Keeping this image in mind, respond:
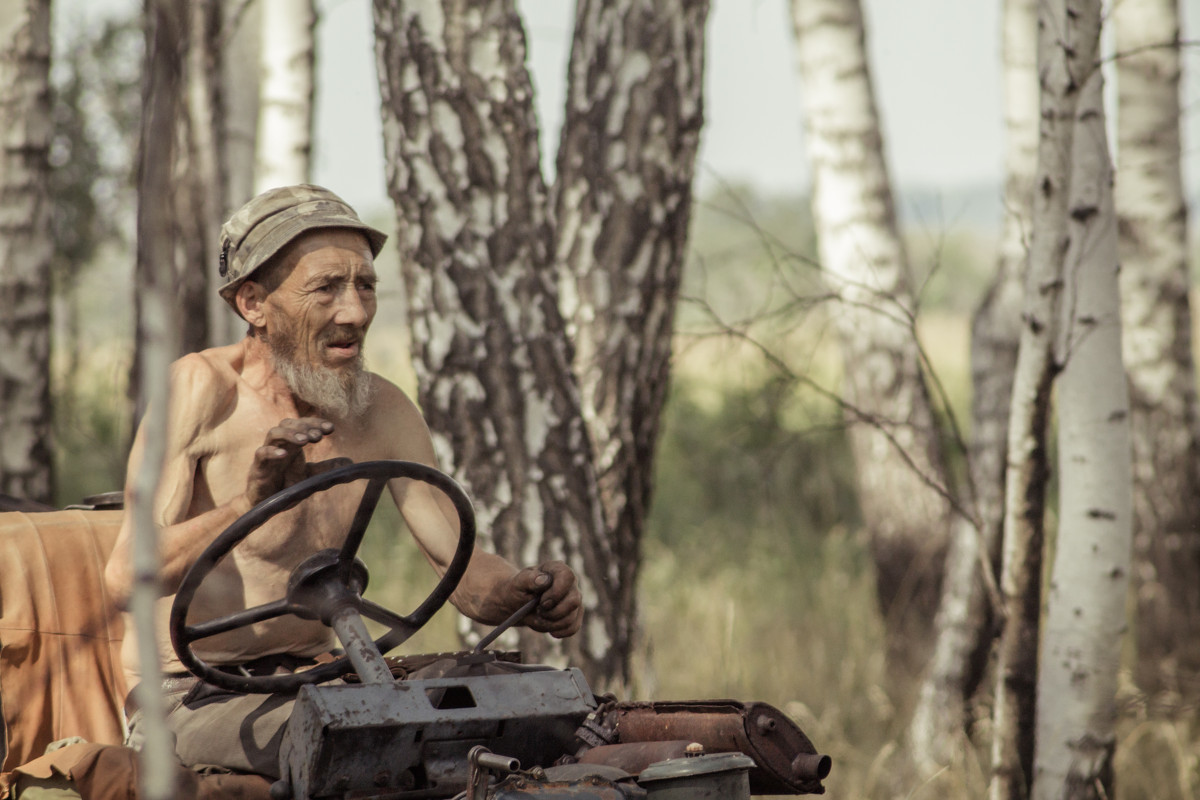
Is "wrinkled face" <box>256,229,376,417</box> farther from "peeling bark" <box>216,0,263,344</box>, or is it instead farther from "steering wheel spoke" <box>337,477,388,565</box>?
"peeling bark" <box>216,0,263,344</box>

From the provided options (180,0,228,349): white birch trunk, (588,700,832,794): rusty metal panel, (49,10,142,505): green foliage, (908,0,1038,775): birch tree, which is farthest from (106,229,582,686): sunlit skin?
(49,10,142,505): green foliage

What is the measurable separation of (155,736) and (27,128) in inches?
188

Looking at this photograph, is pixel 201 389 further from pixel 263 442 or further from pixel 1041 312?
pixel 1041 312

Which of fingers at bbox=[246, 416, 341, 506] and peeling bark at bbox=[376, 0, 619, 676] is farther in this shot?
peeling bark at bbox=[376, 0, 619, 676]

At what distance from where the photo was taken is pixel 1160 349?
6.00 m

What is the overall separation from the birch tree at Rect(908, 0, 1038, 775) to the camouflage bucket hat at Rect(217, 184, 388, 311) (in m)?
2.85

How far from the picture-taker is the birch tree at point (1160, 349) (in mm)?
5973

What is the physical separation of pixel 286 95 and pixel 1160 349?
4.21 m

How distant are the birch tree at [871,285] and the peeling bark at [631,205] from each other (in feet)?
5.52

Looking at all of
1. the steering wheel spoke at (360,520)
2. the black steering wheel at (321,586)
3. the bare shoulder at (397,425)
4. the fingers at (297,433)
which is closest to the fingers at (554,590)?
the black steering wheel at (321,586)

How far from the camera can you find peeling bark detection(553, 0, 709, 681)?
465cm

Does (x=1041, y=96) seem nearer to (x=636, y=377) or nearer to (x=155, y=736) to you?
(x=636, y=377)

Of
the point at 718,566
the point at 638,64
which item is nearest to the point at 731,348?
the point at 638,64

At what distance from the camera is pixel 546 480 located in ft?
13.1
